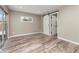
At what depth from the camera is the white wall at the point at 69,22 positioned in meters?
4.11

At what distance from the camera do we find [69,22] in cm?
457

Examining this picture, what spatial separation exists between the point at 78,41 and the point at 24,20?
283cm

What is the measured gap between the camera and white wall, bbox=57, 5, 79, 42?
4113 mm

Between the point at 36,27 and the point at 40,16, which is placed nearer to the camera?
the point at 36,27

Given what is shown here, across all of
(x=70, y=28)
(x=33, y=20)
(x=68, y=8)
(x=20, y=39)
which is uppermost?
(x=68, y=8)

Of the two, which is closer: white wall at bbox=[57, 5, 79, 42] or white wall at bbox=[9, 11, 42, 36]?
white wall at bbox=[57, 5, 79, 42]

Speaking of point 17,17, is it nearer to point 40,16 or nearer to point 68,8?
point 40,16

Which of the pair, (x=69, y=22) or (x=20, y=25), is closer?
(x=69, y=22)

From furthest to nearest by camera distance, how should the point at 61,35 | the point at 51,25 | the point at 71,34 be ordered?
the point at 51,25
the point at 61,35
the point at 71,34

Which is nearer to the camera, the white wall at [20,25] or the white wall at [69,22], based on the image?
the white wall at [69,22]

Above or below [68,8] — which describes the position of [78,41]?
below

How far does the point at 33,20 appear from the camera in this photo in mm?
4988

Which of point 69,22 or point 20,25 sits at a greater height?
point 69,22
